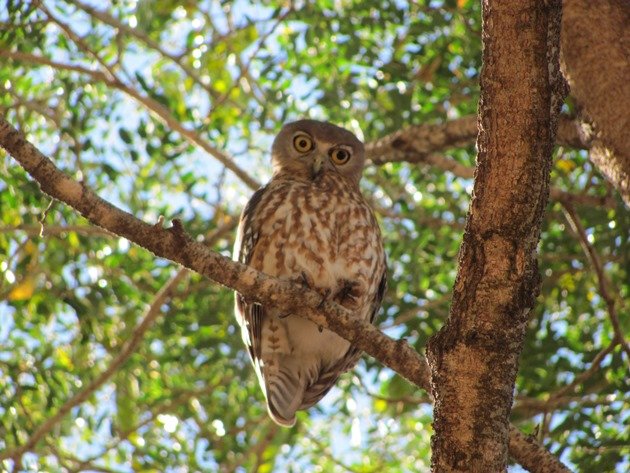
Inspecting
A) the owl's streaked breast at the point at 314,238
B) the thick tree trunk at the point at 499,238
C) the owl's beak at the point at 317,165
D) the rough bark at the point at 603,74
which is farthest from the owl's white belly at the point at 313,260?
the thick tree trunk at the point at 499,238

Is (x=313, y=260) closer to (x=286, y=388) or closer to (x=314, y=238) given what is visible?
(x=314, y=238)

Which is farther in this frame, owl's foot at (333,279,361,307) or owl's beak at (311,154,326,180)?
owl's beak at (311,154,326,180)

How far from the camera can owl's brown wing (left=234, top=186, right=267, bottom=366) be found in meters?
4.06

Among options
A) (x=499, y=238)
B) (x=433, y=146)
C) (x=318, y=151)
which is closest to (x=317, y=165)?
(x=318, y=151)

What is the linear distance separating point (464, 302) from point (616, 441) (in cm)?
176

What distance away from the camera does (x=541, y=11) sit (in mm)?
2324

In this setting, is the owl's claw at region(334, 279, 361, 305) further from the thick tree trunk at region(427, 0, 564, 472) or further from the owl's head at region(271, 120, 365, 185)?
the thick tree trunk at region(427, 0, 564, 472)

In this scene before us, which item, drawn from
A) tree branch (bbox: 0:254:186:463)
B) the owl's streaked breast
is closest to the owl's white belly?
the owl's streaked breast

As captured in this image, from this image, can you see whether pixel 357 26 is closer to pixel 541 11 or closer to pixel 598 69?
pixel 598 69

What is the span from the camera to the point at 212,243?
5.07m

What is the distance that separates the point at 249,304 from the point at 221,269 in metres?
1.13

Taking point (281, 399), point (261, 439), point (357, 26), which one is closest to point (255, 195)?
point (281, 399)

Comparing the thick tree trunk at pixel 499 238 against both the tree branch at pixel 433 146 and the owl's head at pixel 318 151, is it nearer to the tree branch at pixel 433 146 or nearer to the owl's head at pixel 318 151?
the tree branch at pixel 433 146

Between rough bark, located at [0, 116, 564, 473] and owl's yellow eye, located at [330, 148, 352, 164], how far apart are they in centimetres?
171
